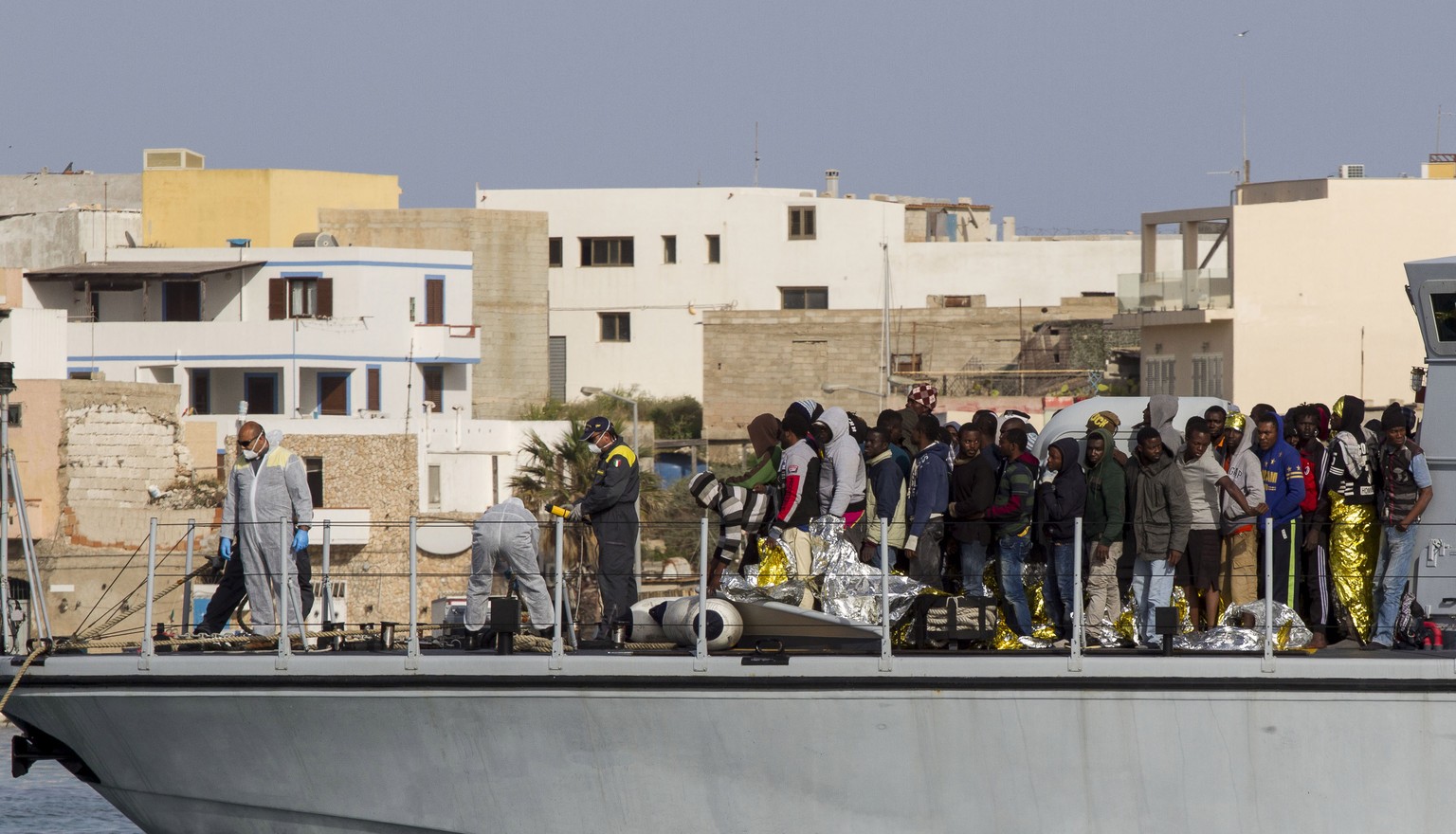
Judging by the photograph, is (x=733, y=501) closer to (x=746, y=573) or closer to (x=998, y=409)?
(x=746, y=573)

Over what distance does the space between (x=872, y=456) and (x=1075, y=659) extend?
63.4 inches

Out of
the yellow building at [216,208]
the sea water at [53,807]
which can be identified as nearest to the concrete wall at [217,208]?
the yellow building at [216,208]

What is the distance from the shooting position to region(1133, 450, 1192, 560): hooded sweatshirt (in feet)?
33.4

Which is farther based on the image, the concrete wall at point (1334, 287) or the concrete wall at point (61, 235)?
the concrete wall at point (61, 235)

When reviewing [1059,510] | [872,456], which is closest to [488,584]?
[872,456]

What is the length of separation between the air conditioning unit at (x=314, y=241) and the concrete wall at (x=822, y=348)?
1122cm

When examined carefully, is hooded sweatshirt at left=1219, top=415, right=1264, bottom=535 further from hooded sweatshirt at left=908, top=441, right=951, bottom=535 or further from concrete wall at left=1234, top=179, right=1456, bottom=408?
concrete wall at left=1234, top=179, right=1456, bottom=408

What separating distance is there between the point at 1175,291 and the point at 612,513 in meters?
27.8

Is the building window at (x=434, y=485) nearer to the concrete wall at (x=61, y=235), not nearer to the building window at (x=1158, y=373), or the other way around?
the concrete wall at (x=61, y=235)

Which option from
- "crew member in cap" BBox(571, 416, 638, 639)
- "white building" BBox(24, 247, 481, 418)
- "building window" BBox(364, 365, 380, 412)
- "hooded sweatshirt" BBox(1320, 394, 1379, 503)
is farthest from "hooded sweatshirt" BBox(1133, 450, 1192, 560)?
"building window" BBox(364, 365, 380, 412)

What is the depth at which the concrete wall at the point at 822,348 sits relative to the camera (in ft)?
164

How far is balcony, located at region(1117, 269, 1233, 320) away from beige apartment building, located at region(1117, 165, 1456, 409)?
0.03 meters

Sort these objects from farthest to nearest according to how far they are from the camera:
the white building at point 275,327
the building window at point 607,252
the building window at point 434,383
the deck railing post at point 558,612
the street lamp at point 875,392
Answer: the building window at point 607,252
the street lamp at point 875,392
the building window at point 434,383
the white building at point 275,327
the deck railing post at point 558,612

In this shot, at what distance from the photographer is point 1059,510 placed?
10.2 metres
